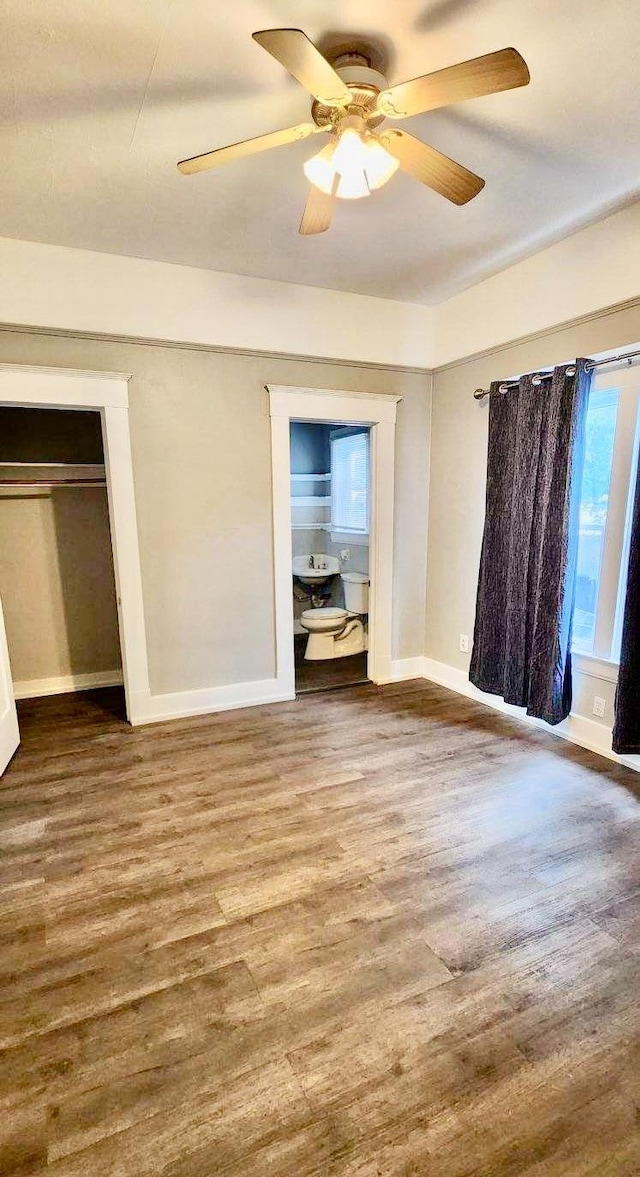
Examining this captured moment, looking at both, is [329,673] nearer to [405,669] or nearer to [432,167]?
[405,669]

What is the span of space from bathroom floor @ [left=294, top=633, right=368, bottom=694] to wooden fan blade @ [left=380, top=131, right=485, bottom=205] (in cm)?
305

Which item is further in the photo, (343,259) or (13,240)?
(343,259)

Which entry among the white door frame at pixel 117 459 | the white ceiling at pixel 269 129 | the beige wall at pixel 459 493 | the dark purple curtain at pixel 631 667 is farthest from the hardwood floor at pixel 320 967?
the white ceiling at pixel 269 129

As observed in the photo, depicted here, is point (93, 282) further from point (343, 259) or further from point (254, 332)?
point (343, 259)

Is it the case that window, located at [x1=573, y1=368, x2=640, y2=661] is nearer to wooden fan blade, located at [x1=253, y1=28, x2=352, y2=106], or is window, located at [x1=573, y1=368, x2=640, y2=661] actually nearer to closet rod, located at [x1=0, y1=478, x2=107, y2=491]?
wooden fan blade, located at [x1=253, y1=28, x2=352, y2=106]

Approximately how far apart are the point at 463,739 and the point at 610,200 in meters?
2.84

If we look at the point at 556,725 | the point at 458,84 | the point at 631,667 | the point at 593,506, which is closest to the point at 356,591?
the point at 556,725

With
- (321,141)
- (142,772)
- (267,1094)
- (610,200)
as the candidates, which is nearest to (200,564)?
(142,772)

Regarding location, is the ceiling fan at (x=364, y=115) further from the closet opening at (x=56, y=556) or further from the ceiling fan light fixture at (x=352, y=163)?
the closet opening at (x=56, y=556)

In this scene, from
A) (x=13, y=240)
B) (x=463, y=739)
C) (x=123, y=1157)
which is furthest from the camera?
(x=463, y=739)

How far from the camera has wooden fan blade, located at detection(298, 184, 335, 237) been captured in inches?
72.9

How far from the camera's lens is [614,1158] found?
1.13 meters

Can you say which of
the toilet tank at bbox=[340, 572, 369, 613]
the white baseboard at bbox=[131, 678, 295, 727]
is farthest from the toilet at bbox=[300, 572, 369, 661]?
the white baseboard at bbox=[131, 678, 295, 727]

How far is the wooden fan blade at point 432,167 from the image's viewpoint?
1.58 meters
